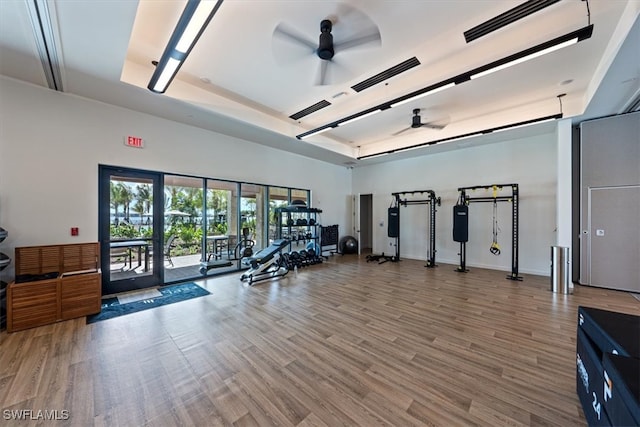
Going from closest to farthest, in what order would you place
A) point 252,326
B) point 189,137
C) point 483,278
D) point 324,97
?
point 252,326 < point 324,97 < point 189,137 < point 483,278

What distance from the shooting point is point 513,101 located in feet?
16.5

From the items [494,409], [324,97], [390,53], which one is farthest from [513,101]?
[494,409]

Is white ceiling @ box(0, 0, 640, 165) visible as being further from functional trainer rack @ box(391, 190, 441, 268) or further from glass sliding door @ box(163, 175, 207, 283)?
functional trainer rack @ box(391, 190, 441, 268)

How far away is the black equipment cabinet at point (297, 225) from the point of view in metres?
7.23

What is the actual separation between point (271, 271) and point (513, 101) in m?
6.65

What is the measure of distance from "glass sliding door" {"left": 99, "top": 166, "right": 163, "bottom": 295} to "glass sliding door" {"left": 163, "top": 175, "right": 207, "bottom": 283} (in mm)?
Answer: 246

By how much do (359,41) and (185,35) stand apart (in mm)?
1992

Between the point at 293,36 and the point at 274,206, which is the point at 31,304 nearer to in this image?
the point at 293,36

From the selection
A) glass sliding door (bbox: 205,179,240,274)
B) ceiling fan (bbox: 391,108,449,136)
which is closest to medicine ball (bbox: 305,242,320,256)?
glass sliding door (bbox: 205,179,240,274)

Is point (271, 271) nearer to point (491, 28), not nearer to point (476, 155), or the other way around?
point (491, 28)

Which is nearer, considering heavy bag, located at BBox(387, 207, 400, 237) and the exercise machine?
the exercise machine

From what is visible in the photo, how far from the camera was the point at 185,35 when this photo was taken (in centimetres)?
263

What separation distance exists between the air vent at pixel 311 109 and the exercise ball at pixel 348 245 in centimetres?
510

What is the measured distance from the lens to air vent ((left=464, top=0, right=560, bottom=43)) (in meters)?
2.66
